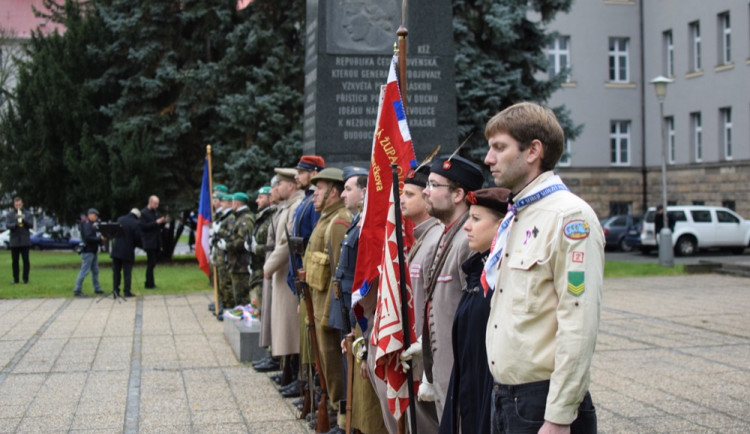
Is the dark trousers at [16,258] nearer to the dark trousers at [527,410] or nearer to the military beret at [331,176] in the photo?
the military beret at [331,176]

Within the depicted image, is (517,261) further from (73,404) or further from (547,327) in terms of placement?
(73,404)

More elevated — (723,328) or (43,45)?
(43,45)

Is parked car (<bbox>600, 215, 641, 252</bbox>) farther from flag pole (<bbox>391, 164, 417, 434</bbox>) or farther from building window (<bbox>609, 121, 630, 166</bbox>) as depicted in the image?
flag pole (<bbox>391, 164, 417, 434</bbox>)

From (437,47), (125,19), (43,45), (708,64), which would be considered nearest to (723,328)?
(437,47)

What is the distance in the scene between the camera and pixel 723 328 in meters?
12.2

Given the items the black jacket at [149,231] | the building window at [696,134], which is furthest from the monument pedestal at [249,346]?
the building window at [696,134]

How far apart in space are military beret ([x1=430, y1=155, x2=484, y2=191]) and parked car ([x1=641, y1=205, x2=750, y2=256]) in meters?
28.3

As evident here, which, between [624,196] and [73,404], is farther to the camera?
[624,196]

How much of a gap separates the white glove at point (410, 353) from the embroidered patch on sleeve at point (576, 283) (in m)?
1.99

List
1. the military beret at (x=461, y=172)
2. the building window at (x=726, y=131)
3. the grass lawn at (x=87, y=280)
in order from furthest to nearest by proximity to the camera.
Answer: the building window at (x=726, y=131)
the grass lawn at (x=87, y=280)
the military beret at (x=461, y=172)

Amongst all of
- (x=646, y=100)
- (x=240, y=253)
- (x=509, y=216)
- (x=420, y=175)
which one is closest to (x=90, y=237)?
(x=240, y=253)

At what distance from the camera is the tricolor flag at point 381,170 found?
5.46m

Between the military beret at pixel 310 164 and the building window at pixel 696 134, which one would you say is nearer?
the military beret at pixel 310 164

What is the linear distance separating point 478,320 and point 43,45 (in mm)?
27398
